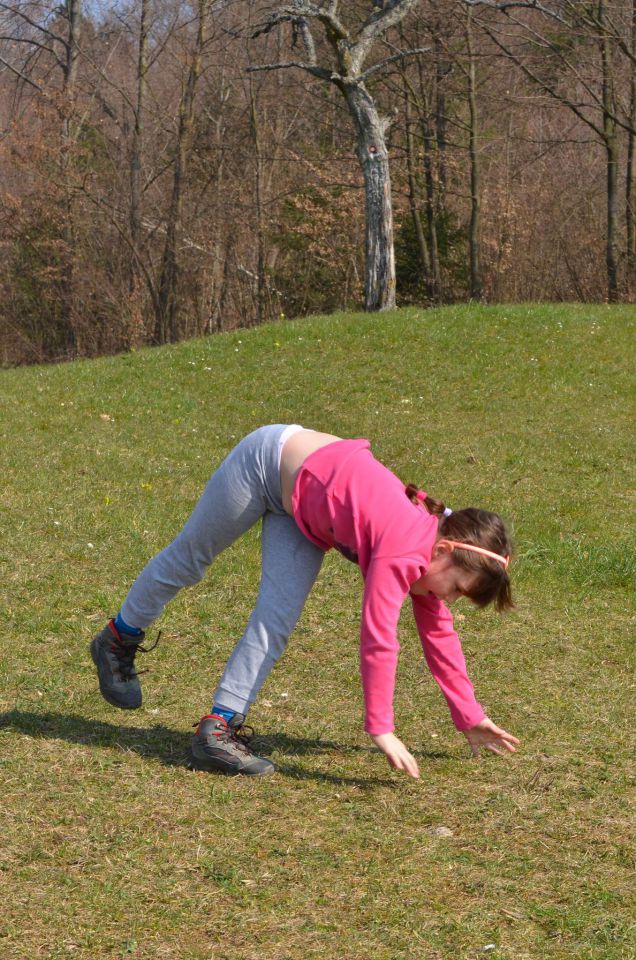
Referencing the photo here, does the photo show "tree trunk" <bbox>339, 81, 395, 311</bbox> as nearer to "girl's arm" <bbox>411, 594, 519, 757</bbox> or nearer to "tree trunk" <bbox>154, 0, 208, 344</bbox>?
"tree trunk" <bbox>154, 0, 208, 344</bbox>

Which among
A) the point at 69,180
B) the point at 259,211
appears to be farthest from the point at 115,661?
the point at 259,211

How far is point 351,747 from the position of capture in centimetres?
430

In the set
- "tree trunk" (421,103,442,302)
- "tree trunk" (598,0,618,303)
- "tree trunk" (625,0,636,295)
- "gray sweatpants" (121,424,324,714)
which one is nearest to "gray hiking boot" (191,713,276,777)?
"gray sweatpants" (121,424,324,714)

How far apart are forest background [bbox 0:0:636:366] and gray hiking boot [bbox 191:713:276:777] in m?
23.3

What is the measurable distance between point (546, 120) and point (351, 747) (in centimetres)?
2857

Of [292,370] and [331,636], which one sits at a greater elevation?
[292,370]

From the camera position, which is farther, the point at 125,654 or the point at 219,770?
the point at 125,654

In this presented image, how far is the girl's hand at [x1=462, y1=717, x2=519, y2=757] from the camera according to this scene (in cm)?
391

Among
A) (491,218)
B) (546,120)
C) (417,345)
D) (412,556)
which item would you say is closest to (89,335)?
(491,218)

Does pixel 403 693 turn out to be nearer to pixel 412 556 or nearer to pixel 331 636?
pixel 331 636

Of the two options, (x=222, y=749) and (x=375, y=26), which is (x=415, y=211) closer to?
(x=375, y=26)

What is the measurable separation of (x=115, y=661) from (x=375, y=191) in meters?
14.6

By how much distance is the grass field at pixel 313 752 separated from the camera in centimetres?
297

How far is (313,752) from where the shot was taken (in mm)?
4219
